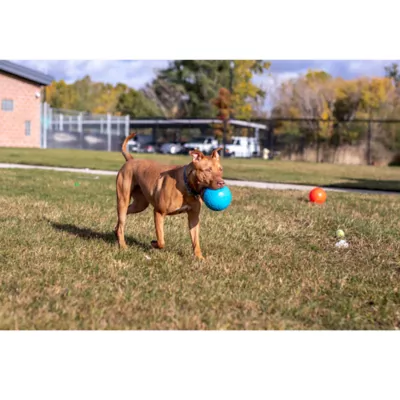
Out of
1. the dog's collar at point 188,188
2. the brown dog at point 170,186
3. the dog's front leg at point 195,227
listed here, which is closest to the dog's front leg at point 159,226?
the brown dog at point 170,186

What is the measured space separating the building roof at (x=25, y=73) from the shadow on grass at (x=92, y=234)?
101 ft

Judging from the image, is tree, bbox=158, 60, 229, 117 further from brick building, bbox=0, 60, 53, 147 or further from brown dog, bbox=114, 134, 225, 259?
brown dog, bbox=114, 134, 225, 259

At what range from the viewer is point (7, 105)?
38.4 m

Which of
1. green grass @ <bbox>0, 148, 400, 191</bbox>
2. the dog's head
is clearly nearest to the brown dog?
the dog's head

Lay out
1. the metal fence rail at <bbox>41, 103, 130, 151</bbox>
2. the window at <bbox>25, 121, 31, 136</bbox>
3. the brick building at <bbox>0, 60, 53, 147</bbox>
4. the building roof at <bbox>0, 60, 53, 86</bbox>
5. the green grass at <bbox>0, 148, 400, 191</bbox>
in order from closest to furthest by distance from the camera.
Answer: the green grass at <bbox>0, 148, 400, 191</bbox>
the building roof at <bbox>0, 60, 53, 86</bbox>
the brick building at <bbox>0, 60, 53, 147</bbox>
the window at <bbox>25, 121, 31, 136</bbox>
the metal fence rail at <bbox>41, 103, 130, 151</bbox>

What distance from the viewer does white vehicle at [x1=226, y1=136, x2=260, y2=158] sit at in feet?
139

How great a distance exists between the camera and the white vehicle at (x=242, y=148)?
42.3m

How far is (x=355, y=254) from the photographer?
23.4ft

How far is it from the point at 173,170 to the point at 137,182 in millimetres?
612

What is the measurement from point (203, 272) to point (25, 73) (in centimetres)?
3597

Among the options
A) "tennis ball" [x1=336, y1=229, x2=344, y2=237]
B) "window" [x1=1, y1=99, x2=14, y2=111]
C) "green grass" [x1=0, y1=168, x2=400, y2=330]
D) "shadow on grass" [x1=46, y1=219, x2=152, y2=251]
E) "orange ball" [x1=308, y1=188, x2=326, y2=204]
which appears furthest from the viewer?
"window" [x1=1, y1=99, x2=14, y2=111]

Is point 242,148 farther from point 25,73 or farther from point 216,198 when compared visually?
point 216,198

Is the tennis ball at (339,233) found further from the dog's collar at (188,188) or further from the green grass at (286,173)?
the green grass at (286,173)

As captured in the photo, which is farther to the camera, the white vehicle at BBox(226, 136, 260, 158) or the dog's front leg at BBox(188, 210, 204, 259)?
the white vehicle at BBox(226, 136, 260, 158)
